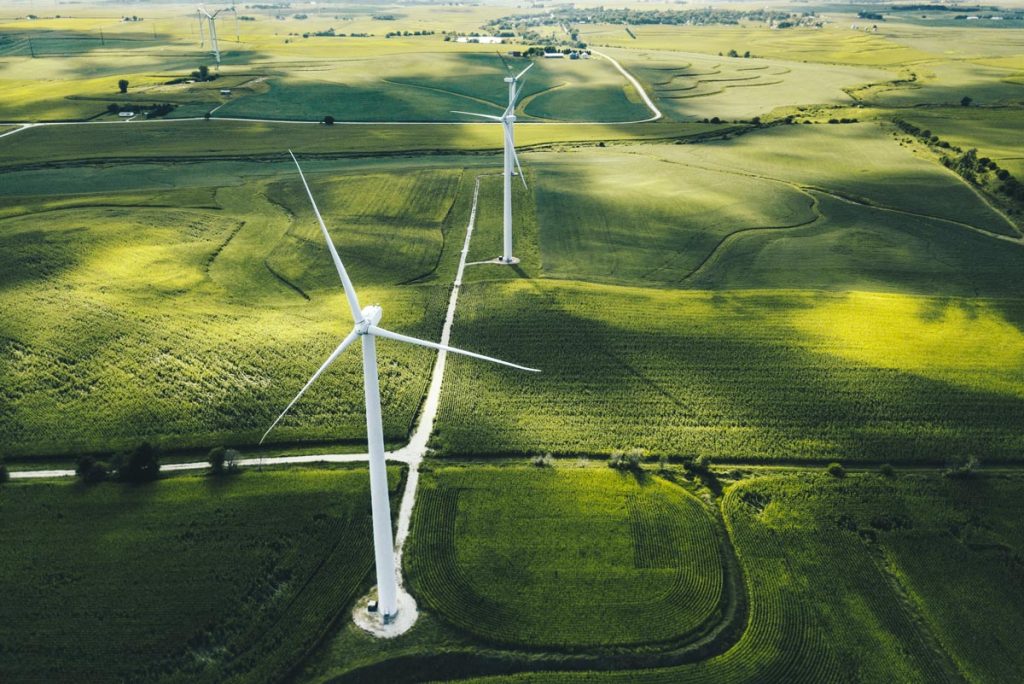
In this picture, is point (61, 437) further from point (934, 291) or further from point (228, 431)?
point (934, 291)

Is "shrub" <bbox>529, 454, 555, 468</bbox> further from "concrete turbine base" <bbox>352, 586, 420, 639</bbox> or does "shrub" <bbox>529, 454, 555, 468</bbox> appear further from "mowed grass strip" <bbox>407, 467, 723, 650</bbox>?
"concrete turbine base" <bbox>352, 586, 420, 639</bbox>

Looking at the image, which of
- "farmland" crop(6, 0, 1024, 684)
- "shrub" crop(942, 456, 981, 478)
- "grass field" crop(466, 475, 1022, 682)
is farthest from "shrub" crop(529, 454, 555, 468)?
"shrub" crop(942, 456, 981, 478)

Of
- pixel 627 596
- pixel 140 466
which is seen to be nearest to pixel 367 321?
pixel 627 596

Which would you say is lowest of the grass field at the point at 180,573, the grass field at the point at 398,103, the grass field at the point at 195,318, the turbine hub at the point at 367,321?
the grass field at the point at 180,573

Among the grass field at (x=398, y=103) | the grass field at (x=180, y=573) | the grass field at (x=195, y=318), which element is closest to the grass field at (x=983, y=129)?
the grass field at (x=398, y=103)

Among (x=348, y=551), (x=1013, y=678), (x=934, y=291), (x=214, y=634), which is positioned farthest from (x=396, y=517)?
(x=934, y=291)

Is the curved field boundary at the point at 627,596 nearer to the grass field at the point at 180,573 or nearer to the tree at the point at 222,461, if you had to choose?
the grass field at the point at 180,573
